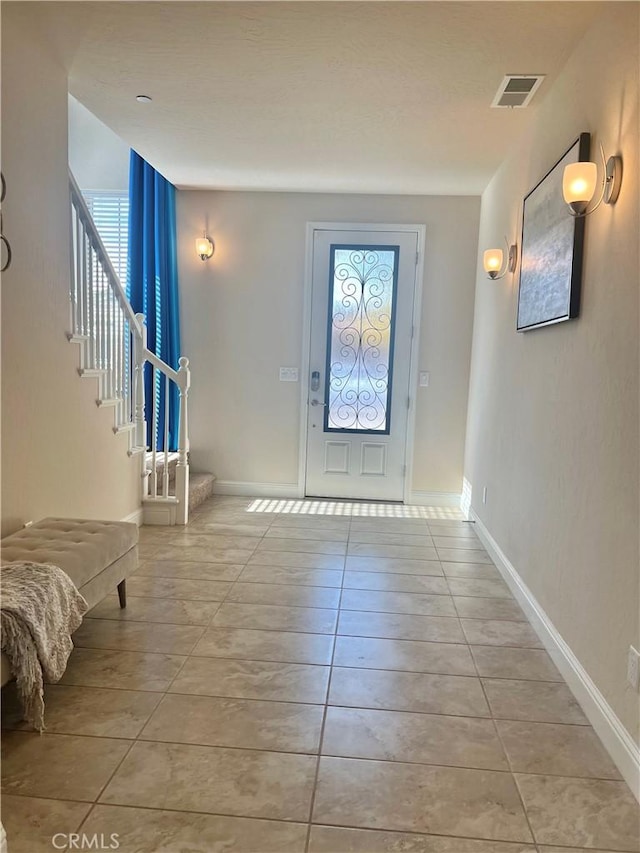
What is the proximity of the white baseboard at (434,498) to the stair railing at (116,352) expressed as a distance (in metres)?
2.11

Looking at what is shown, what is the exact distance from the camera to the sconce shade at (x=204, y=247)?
16.8 feet

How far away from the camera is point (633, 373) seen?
1881 millimetres

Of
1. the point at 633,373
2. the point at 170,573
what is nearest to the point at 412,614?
the point at 170,573

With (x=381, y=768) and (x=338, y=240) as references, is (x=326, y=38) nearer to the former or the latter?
(x=338, y=240)

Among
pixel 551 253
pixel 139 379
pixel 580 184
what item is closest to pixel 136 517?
pixel 139 379

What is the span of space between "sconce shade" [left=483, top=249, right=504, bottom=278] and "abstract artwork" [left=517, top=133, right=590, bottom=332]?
0.58m

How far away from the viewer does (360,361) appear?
17.0 ft

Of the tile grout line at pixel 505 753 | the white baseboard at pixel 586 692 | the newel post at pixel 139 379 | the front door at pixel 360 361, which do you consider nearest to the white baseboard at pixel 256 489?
the front door at pixel 360 361

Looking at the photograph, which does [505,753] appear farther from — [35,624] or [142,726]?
[35,624]

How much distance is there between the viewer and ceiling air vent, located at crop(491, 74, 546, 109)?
2.85m

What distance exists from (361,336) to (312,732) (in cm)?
372

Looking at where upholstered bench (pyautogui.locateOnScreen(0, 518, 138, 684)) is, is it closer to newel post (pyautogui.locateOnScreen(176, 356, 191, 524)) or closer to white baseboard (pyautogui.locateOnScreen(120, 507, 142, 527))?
white baseboard (pyautogui.locateOnScreen(120, 507, 142, 527))

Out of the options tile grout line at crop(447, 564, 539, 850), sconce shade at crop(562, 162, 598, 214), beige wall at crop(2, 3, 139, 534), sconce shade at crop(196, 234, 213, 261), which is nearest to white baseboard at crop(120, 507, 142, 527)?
beige wall at crop(2, 3, 139, 534)

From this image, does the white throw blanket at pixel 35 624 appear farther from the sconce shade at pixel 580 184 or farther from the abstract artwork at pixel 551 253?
the sconce shade at pixel 580 184
